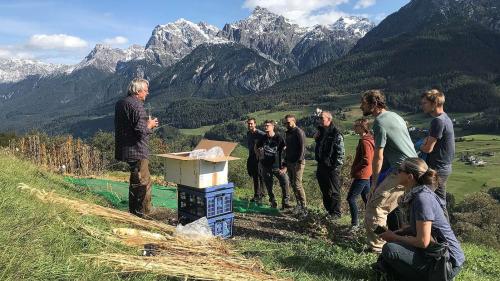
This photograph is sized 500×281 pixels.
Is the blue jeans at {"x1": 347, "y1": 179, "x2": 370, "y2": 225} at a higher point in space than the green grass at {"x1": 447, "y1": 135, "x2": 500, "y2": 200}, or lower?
higher

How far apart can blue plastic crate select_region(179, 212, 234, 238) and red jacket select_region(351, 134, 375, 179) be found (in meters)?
2.18

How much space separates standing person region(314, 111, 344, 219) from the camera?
7984 mm

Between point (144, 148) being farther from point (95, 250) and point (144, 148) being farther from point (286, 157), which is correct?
point (286, 157)

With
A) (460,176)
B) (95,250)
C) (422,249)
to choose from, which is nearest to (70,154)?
(95,250)

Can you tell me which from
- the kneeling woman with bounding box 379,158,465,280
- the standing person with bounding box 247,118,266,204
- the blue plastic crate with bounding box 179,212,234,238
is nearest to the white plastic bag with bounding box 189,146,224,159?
the blue plastic crate with bounding box 179,212,234,238

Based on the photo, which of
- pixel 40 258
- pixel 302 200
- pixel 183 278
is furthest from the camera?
pixel 302 200

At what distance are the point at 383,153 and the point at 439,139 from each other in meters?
0.73

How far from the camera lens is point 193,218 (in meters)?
6.60

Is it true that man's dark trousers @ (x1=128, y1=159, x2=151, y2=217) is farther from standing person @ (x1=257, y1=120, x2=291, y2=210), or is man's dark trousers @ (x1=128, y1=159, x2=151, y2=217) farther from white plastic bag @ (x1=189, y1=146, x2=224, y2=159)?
standing person @ (x1=257, y1=120, x2=291, y2=210)

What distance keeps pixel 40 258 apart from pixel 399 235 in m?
3.51

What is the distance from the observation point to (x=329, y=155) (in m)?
8.00

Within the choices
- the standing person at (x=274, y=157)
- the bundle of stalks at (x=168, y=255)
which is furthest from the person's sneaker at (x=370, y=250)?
the standing person at (x=274, y=157)

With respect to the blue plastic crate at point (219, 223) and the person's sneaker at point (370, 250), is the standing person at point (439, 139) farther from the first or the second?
the blue plastic crate at point (219, 223)

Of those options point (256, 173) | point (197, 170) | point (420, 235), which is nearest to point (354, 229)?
point (420, 235)
